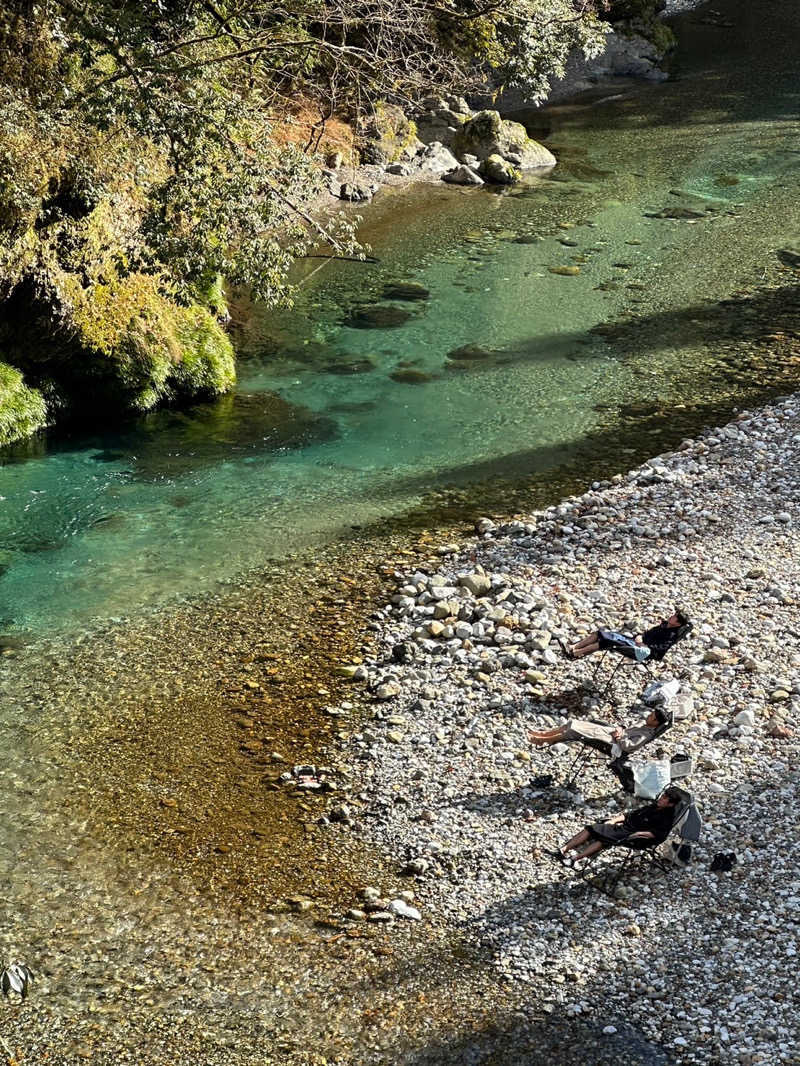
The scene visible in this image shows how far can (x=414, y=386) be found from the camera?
1797 cm

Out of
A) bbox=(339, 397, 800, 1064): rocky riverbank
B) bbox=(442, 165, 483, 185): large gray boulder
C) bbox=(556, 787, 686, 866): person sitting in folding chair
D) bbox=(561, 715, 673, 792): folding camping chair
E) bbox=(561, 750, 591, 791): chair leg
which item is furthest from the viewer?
bbox=(442, 165, 483, 185): large gray boulder

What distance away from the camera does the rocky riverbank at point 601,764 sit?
718 centimetres

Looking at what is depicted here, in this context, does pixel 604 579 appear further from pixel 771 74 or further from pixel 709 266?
pixel 771 74

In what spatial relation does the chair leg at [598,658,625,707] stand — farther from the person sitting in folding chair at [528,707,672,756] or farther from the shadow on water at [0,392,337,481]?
the shadow on water at [0,392,337,481]

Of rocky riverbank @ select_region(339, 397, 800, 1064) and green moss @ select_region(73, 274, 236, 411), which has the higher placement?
green moss @ select_region(73, 274, 236, 411)

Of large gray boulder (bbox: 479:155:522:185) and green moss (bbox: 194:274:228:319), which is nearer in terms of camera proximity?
green moss (bbox: 194:274:228:319)

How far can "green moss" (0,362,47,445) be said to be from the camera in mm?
16281

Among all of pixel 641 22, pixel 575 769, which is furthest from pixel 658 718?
pixel 641 22

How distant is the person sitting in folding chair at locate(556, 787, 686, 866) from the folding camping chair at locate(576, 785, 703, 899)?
0.9 inches

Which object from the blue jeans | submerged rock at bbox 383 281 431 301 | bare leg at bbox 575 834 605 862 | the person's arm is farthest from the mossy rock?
bare leg at bbox 575 834 605 862

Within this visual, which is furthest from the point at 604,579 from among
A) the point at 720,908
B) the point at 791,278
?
the point at 791,278

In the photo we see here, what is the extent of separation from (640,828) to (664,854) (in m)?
0.38

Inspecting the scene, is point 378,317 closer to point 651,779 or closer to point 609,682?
point 609,682

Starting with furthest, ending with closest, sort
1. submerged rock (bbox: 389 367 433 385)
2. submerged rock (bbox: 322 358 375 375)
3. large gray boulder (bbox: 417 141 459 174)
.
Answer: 1. large gray boulder (bbox: 417 141 459 174)
2. submerged rock (bbox: 322 358 375 375)
3. submerged rock (bbox: 389 367 433 385)
